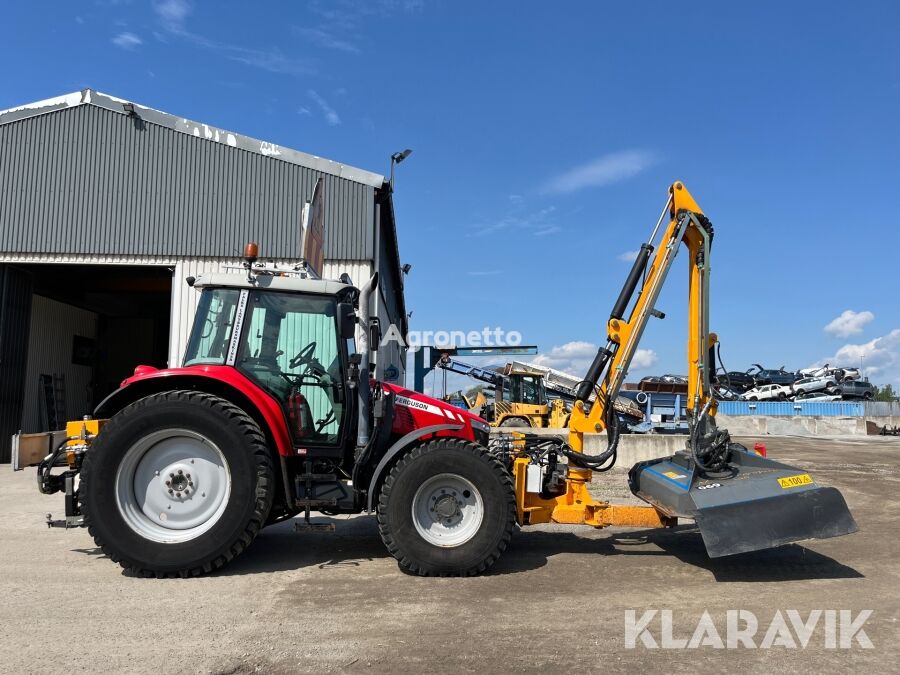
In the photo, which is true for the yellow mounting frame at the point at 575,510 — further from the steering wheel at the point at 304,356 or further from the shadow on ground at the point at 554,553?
the steering wheel at the point at 304,356

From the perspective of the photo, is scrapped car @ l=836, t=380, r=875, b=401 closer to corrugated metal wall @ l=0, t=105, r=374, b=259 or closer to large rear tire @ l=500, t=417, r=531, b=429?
large rear tire @ l=500, t=417, r=531, b=429

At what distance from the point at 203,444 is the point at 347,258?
31.0ft

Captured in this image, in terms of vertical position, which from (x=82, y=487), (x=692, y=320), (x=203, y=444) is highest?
(x=692, y=320)

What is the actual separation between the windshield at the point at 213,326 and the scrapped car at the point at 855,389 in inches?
1539

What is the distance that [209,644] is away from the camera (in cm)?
370

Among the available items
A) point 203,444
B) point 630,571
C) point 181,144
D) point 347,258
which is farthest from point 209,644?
point 181,144

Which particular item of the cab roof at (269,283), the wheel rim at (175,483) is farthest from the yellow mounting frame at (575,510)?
the wheel rim at (175,483)

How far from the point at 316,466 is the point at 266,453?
0.49m

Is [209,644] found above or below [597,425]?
below

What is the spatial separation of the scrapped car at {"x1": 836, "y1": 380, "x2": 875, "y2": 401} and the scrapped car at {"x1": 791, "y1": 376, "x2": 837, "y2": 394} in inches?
15.9

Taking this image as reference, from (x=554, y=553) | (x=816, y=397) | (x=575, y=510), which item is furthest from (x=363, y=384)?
(x=816, y=397)

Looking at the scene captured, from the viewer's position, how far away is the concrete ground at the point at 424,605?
11.6 ft

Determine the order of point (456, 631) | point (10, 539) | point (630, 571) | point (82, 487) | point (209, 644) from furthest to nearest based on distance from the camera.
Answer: point (10, 539) → point (630, 571) → point (82, 487) → point (456, 631) → point (209, 644)

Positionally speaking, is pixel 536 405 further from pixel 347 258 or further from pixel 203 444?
pixel 203 444
